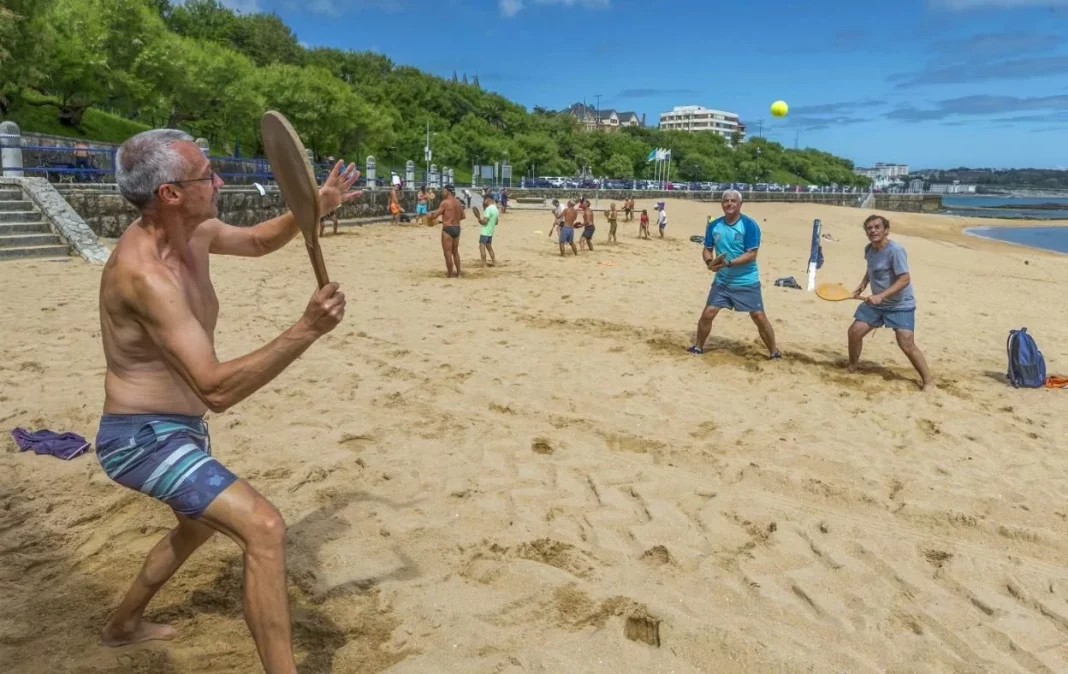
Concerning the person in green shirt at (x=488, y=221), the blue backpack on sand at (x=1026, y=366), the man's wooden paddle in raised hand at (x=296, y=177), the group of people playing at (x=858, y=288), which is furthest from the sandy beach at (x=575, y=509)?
the person in green shirt at (x=488, y=221)

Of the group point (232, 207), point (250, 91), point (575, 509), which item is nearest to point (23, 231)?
point (232, 207)

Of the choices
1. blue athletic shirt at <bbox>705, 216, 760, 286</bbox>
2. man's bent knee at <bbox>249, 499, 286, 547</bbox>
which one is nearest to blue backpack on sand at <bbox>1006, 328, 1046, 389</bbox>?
blue athletic shirt at <bbox>705, 216, 760, 286</bbox>

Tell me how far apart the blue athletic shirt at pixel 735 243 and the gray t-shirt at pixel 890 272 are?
1.06 meters

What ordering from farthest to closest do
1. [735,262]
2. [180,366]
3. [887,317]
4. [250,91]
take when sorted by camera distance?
[250,91] < [735,262] < [887,317] < [180,366]

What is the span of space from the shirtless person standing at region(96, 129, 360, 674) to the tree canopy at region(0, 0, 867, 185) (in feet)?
→ 68.6

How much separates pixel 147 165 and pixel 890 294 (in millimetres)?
6220

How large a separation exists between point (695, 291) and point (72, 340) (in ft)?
29.2

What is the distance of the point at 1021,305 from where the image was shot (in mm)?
12445

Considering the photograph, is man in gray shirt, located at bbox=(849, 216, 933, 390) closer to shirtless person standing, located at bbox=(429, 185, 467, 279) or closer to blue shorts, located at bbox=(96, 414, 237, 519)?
blue shorts, located at bbox=(96, 414, 237, 519)

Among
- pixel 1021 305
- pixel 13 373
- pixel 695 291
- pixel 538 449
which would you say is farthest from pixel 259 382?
pixel 1021 305

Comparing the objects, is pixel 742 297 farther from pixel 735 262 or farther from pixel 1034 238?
pixel 1034 238

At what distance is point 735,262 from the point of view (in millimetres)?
7004

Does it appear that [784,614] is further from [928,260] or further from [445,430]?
[928,260]

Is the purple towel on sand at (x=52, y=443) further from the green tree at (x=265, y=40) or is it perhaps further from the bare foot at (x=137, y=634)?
the green tree at (x=265, y=40)
